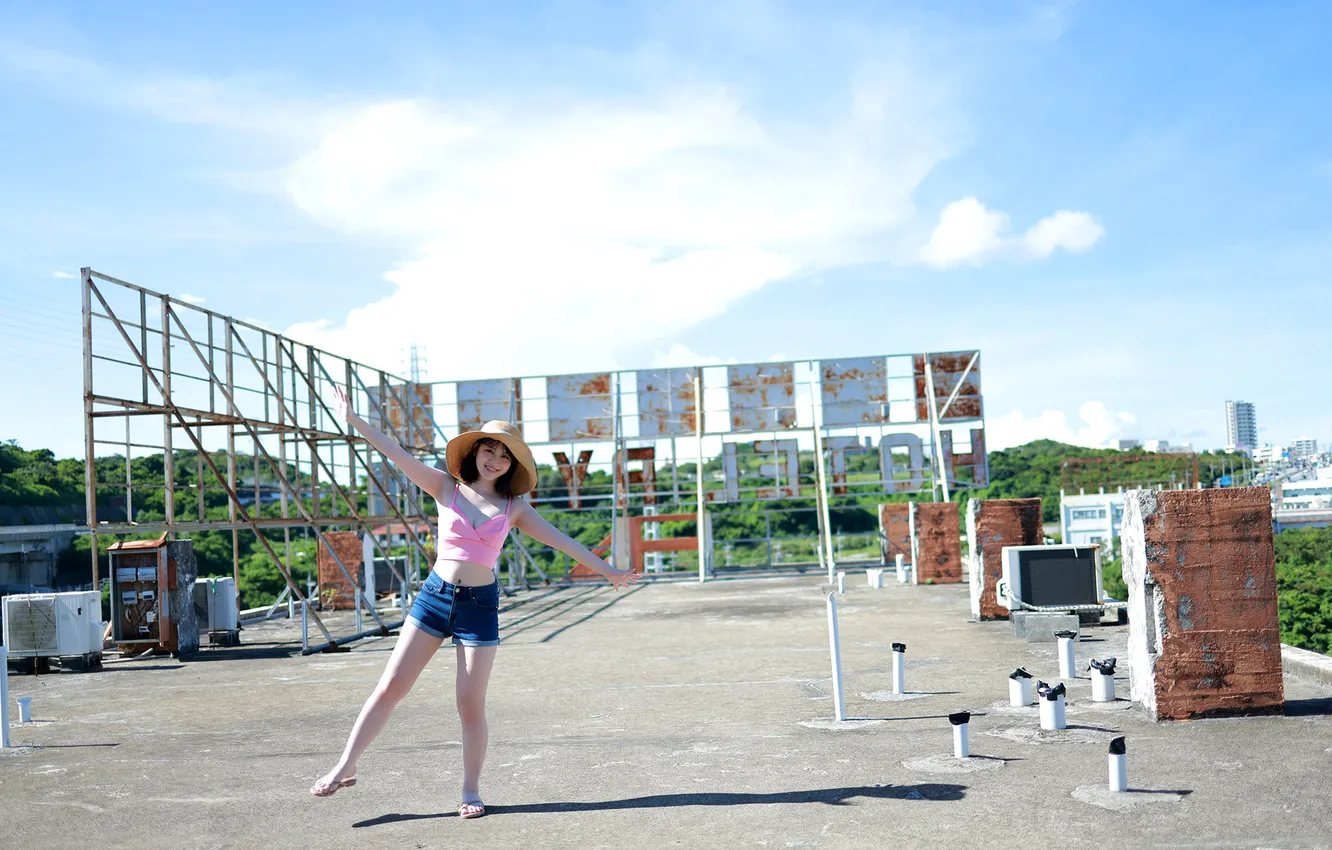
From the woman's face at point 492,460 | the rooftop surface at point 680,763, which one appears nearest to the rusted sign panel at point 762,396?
the rooftop surface at point 680,763

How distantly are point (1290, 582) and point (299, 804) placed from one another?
4753 centimetres

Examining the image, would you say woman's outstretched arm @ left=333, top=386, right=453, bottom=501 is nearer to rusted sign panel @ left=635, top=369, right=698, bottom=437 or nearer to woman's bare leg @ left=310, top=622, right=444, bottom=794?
woman's bare leg @ left=310, top=622, right=444, bottom=794

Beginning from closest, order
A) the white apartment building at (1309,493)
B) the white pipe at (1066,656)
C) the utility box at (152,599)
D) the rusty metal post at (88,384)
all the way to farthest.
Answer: the white pipe at (1066,656), the rusty metal post at (88,384), the utility box at (152,599), the white apartment building at (1309,493)

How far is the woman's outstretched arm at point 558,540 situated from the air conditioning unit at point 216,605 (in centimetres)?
1169

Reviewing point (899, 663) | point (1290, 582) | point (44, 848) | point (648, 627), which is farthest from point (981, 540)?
point (1290, 582)

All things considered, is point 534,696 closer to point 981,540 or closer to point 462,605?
point 462,605

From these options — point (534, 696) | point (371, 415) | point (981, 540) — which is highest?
point (371, 415)

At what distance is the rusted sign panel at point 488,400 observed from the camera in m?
32.6

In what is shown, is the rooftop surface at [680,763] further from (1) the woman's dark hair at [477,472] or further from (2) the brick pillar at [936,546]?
(2) the brick pillar at [936,546]

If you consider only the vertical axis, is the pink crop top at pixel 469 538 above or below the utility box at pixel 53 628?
above

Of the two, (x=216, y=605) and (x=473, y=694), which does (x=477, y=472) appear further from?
(x=216, y=605)

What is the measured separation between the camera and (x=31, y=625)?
13.7 meters

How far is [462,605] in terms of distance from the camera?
18.2ft

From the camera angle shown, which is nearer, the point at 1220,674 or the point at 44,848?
the point at 44,848
